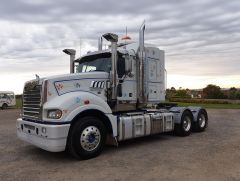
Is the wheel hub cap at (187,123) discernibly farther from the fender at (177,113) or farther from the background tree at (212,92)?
the background tree at (212,92)

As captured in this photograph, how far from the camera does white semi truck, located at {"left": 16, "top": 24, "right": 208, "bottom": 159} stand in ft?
24.1

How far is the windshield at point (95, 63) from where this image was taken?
9180mm

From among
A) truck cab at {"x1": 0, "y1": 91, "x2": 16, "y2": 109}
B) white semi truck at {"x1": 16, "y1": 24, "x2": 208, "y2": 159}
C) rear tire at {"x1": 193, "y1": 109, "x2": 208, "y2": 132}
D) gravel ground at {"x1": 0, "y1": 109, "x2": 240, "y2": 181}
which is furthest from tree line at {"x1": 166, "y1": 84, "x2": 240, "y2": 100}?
gravel ground at {"x1": 0, "y1": 109, "x2": 240, "y2": 181}

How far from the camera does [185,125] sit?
1148 centimetres

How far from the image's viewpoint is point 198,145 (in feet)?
30.3

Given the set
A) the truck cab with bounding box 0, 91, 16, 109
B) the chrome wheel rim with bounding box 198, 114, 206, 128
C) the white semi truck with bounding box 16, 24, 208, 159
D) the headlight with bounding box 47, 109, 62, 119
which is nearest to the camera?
the headlight with bounding box 47, 109, 62, 119

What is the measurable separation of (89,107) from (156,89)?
12.3 ft

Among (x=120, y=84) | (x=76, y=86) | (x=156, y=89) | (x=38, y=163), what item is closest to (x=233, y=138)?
(x=156, y=89)

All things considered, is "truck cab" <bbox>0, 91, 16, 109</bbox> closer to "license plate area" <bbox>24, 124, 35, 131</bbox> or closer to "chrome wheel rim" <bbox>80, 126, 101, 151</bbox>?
"license plate area" <bbox>24, 124, 35, 131</bbox>

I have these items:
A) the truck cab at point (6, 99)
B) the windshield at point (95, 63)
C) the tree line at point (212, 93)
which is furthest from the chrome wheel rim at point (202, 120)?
the tree line at point (212, 93)

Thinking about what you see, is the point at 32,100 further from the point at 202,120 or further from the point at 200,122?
the point at 202,120

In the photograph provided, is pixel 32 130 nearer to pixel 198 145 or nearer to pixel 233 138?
pixel 198 145

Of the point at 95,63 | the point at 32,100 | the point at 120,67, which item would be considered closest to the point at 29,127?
the point at 32,100

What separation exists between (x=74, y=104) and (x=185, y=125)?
18.0 feet
